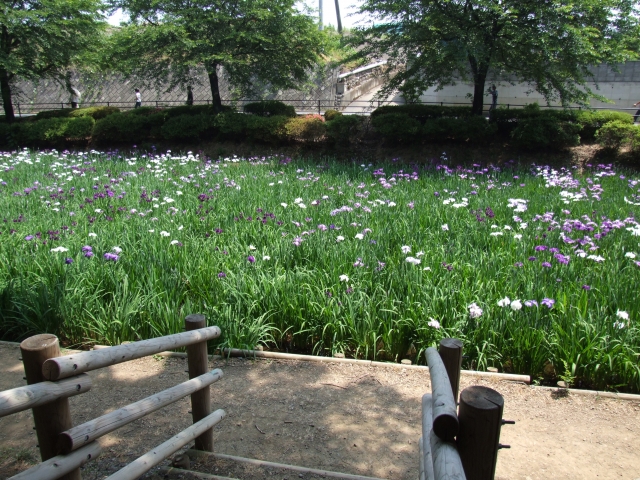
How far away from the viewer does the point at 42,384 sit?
150cm

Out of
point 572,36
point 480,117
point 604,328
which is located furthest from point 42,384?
point 480,117

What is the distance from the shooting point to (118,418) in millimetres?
1779

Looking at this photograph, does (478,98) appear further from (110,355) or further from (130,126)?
(110,355)

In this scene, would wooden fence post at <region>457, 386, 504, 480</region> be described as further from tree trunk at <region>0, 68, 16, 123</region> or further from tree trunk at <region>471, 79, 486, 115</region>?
tree trunk at <region>0, 68, 16, 123</region>

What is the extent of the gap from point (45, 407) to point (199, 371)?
0.86 m

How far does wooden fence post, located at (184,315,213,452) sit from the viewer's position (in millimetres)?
2305

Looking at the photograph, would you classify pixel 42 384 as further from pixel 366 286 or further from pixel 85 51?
pixel 85 51

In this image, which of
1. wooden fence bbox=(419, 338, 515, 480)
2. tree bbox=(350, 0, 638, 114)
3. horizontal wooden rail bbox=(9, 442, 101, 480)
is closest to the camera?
wooden fence bbox=(419, 338, 515, 480)

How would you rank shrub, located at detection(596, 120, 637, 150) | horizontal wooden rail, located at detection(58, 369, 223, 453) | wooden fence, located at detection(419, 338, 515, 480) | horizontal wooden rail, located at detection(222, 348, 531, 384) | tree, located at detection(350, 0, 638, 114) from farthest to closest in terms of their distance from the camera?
1. shrub, located at detection(596, 120, 637, 150)
2. tree, located at detection(350, 0, 638, 114)
3. horizontal wooden rail, located at detection(222, 348, 531, 384)
4. horizontal wooden rail, located at detection(58, 369, 223, 453)
5. wooden fence, located at detection(419, 338, 515, 480)

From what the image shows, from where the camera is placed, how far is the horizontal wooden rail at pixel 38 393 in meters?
1.33

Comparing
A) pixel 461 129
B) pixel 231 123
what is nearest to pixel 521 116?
pixel 461 129

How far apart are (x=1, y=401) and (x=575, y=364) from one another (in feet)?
10.7

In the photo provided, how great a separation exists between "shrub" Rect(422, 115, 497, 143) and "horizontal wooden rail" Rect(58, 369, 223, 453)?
34.1ft

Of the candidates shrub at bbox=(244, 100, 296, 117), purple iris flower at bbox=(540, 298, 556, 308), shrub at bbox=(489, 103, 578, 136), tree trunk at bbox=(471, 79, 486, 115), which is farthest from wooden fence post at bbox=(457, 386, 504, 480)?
shrub at bbox=(244, 100, 296, 117)
